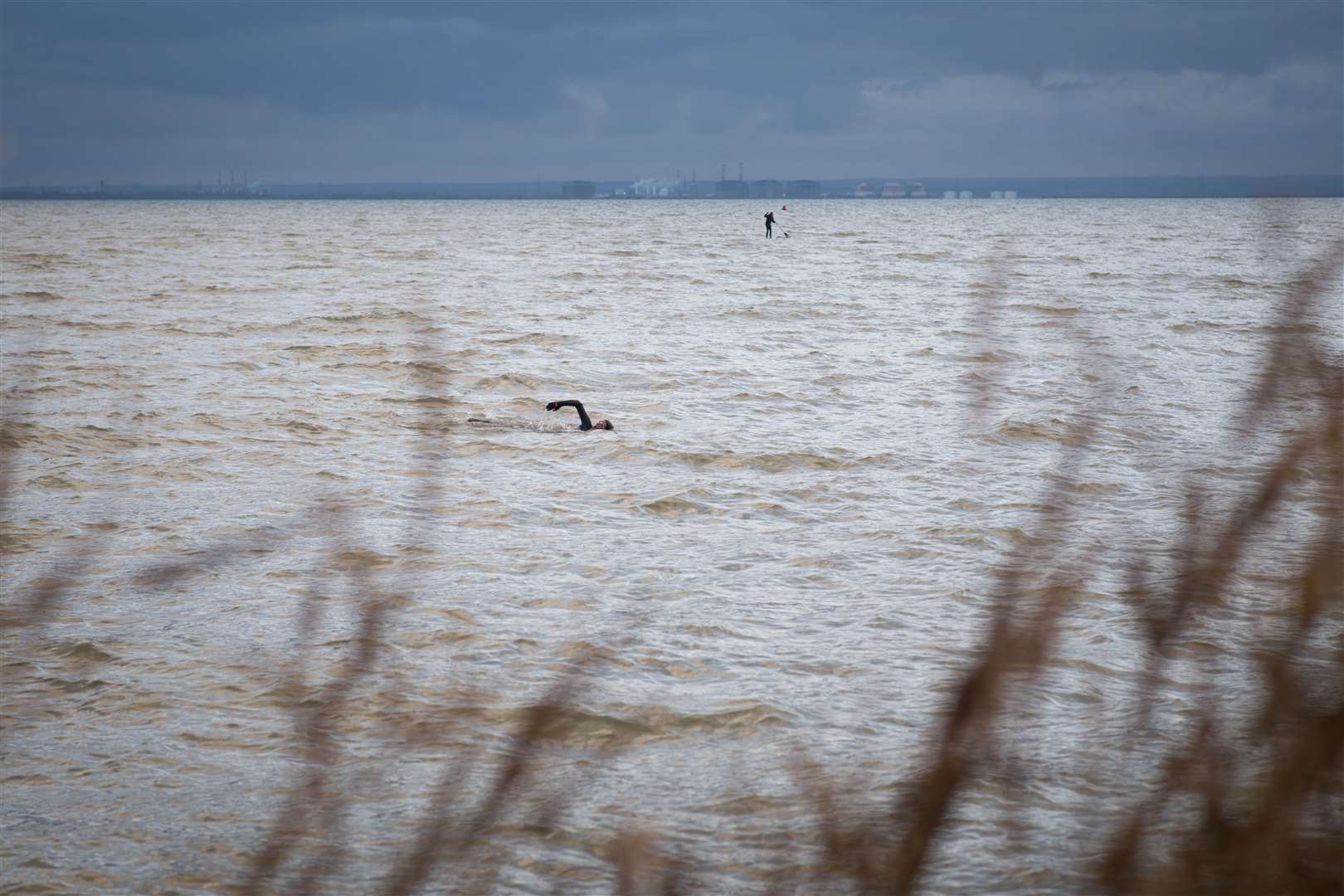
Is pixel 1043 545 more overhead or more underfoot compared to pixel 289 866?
more overhead

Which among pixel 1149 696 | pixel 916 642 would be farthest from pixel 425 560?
pixel 1149 696

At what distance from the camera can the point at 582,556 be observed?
8.94 meters

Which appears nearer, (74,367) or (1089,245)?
(74,367)

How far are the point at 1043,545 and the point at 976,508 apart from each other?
9418 mm

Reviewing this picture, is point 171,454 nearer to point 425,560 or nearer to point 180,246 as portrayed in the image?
point 425,560

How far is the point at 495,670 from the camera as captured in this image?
6680 millimetres

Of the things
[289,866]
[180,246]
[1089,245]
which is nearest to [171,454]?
[289,866]

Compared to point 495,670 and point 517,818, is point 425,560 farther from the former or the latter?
point 517,818

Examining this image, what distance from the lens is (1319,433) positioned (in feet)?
3.28

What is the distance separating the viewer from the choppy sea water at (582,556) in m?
4.11

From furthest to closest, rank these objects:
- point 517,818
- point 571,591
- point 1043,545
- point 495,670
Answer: point 571,591 < point 495,670 < point 517,818 < point 1043,545

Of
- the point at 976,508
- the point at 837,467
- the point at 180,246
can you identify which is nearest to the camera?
the point at 976,508

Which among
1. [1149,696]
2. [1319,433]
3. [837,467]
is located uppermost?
[1319,433]

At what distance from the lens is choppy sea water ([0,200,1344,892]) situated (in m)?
4.11
